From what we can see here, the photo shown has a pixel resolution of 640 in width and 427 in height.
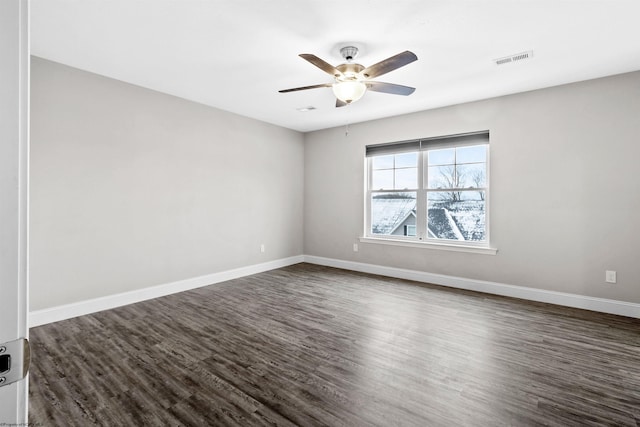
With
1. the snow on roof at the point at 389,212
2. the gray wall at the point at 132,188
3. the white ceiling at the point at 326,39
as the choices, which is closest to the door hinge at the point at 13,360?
the white ceiling at the point at 326,39

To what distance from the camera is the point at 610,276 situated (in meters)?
3.46

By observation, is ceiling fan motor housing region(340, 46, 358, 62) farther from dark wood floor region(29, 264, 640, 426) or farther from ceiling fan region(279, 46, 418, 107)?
dark wood floor region(29, 264, 640, 426)

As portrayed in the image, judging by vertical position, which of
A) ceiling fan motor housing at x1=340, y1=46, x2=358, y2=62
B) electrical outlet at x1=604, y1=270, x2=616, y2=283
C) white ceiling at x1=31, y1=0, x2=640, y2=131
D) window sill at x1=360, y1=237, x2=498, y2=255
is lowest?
electrical outlet at x1=604, y1=270, x2=616, y2=283

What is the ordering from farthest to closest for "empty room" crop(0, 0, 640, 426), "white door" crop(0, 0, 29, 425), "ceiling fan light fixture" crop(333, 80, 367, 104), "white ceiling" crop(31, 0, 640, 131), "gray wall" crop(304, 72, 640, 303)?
"gray wall" crop(304, 72, 640, 303) < "ceiling fan light fixture" crop(333, 80, 367, 104) < "white ceiling" crop(31, 0, 640, 131) < "empty room" crop(0, 0, 640, 426) < "white door" crop(0, 0, 29, 425)

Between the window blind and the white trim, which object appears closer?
the white trim

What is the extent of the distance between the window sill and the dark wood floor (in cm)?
78

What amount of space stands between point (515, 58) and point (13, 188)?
3828mm

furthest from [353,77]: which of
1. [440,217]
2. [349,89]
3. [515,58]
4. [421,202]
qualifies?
[440,217]

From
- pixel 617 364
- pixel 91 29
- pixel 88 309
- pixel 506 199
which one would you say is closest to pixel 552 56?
pixel 506 199

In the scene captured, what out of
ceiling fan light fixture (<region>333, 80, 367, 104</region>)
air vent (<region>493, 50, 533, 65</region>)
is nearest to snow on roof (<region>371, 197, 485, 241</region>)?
air vent (<region>493, 50, 533, 65</region>)

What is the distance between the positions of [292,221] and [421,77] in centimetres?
352

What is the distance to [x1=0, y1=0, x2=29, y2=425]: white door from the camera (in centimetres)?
47

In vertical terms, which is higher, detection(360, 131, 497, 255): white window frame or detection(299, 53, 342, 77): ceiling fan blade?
detection(299, 53, 342, 77): ceiling fan blade

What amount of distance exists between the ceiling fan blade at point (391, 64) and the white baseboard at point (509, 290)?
3186 millimetres
